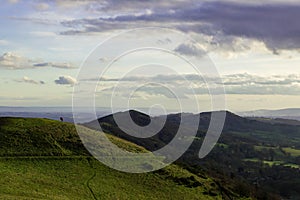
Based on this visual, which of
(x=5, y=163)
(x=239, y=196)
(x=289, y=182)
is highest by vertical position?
(x=5, y=163)

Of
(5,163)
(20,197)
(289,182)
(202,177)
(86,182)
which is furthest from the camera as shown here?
(289,182)

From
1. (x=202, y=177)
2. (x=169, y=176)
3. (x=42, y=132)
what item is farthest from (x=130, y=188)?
(x=42, y=132)

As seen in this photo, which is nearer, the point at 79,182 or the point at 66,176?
the point at 79,182

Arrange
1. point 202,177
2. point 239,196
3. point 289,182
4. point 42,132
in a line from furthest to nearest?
point 289,182
point 42,132
point 202,177
point 239,196

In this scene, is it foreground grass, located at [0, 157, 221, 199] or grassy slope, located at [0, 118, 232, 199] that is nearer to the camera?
foreground grass, located at [0, 157, 221, 199]

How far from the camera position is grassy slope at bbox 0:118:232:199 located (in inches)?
2650

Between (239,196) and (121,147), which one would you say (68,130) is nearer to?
(121,147)

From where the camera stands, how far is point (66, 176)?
75500mm

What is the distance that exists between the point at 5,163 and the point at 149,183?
2578 cm

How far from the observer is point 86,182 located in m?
73.7

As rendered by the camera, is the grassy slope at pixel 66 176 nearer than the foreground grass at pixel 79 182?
No

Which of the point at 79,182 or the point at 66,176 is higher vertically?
the point at 66,176

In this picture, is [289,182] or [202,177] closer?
[202,177]

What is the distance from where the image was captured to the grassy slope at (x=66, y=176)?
6731 cm
